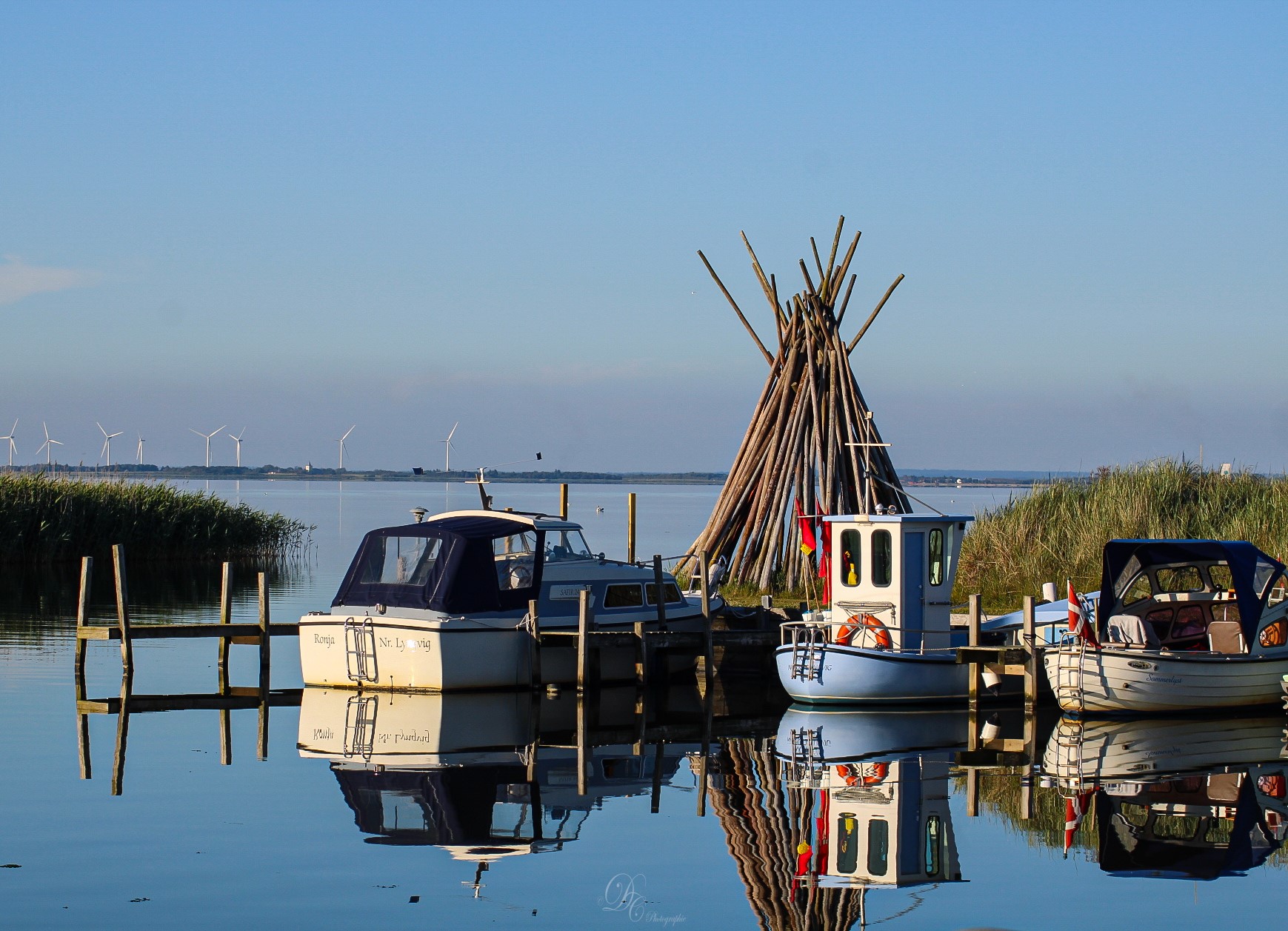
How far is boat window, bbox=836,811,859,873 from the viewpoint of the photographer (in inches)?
509

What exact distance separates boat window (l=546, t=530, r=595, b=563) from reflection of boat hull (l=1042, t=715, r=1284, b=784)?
7786 mm

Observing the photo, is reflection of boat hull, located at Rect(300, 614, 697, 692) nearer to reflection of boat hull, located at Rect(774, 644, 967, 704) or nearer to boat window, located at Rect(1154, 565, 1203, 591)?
reflection of boat hull, located at Rect(774, 644, 967, 704)

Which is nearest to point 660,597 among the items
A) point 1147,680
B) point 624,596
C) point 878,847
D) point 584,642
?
point 624,596

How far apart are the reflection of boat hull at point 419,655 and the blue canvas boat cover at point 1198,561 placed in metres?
7.84

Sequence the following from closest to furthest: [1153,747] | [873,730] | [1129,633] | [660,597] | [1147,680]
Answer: [1153,747], [873,730], [1147,680], [1129,633], [660,597]

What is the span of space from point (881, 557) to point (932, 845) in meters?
9.51

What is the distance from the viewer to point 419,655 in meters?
22.3

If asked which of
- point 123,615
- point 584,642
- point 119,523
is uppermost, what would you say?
point 119,523

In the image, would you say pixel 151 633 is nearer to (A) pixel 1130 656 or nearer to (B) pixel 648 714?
(B) pixel 648 714

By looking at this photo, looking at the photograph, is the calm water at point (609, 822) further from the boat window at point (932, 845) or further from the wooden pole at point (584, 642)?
the wooden pole at point (584, 642)

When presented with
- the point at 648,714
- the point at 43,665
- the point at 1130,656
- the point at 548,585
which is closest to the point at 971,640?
the point at 1130,656

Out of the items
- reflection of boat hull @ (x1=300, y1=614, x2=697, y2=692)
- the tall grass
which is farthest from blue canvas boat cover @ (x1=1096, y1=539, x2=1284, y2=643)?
reflection of boat hull @ (x1=300, y1=614, x2=697, y2=692)

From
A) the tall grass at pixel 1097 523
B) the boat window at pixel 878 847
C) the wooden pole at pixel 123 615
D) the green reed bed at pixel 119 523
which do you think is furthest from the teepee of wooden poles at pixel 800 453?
the green reed bed at pixel 119 523

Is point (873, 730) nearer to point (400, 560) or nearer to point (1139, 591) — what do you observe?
point (400, 560)
